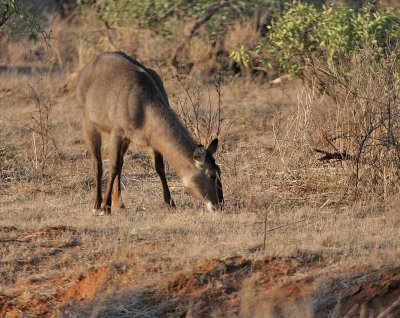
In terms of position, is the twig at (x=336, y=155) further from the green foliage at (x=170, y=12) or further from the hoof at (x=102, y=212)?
the green foliage at (x=170, y=12)

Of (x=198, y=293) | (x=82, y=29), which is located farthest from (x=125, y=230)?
(x=82, y=29)

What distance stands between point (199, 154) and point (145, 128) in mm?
686

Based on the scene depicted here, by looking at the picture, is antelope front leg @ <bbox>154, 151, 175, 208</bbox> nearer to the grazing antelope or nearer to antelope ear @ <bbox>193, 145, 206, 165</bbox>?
the grazing antelope

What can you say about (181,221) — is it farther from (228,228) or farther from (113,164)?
(113,164)

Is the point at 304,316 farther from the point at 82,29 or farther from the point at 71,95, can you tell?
the point at 82,29

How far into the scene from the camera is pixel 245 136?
15102 millimetres

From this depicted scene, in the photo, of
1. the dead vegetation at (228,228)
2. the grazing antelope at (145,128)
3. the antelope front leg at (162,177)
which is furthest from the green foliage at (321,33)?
the grazing antelope at (145,128)

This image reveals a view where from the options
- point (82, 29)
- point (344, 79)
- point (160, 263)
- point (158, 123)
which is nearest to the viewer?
point (160, 263)

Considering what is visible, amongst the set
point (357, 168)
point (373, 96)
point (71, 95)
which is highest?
point (373, 96)

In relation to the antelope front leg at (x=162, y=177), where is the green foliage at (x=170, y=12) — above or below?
above

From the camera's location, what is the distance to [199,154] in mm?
10773

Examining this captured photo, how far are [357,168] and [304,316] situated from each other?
13.8ft

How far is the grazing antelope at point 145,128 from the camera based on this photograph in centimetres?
1085

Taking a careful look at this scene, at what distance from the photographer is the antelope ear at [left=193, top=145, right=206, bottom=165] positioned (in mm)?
10734
